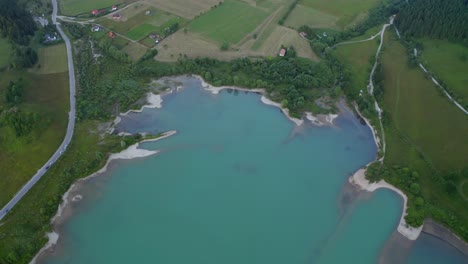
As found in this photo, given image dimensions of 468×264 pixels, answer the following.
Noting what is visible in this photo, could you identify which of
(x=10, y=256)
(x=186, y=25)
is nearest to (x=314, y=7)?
(x=186, y=25)

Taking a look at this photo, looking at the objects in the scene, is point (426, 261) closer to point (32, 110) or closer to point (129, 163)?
point (129, 163)

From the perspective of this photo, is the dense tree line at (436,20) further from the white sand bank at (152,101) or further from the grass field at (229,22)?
the white sand bank at (152,101)

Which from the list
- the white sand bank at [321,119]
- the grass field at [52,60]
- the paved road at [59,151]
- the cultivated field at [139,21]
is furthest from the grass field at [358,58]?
the grass field at [52,60]

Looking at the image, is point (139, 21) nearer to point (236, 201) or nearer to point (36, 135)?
point (36, 135)

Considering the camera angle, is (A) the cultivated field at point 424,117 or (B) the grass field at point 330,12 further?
(B) the grass field at point 330,12

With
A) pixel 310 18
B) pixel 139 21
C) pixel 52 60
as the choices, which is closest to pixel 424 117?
pixel 310 18

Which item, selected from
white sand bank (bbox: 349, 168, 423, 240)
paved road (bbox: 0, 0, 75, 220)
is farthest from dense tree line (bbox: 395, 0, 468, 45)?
paved road (bbox: 0, 0, 75, 220)

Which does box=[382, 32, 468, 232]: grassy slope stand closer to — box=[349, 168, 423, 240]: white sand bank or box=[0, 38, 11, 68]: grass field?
box=[349, 168, 423, 240]: white sand bank
